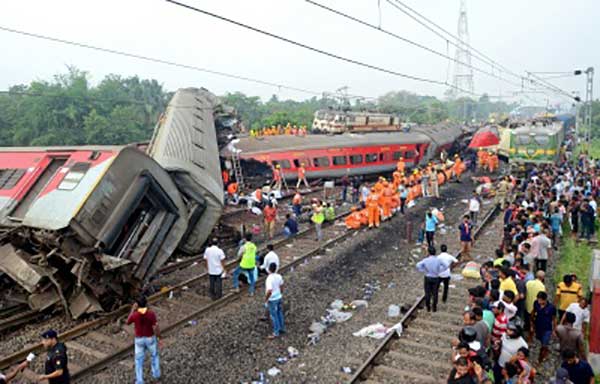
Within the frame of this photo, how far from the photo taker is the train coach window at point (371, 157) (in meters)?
23.8

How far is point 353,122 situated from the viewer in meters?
30.6

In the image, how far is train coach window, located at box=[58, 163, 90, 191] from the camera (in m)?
8.20

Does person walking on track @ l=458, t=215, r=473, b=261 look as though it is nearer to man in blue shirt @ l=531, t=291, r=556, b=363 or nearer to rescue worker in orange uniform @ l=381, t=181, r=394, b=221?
rescue worker in orange uniform @ l=381, t=181, r=394, b=221

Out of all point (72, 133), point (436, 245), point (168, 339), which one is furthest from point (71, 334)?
point (72, 133)

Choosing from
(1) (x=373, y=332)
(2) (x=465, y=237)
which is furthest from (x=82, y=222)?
(2) (x=465, y=237)

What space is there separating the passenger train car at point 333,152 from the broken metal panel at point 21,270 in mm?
13379

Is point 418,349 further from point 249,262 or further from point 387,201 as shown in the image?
point 387,201

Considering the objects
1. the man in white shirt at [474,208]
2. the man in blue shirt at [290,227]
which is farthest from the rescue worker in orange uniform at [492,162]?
the man in blue shirt at [290,227]

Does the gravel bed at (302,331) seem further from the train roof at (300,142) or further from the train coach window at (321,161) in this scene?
the train roof at (300,142)

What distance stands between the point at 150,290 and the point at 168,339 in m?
2.15

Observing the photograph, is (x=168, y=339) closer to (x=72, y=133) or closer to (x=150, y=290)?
(x=150, y=290)

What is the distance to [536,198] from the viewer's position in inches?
589

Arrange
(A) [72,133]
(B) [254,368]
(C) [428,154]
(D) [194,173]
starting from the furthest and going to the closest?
(A) [72,133], (C) [428,154], (D) [194,173], (B) [254,368]

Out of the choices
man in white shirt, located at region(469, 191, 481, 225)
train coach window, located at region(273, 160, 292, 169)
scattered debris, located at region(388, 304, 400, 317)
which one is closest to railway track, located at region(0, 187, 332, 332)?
scattered debris, located at region(388, 304, 400, 317)
